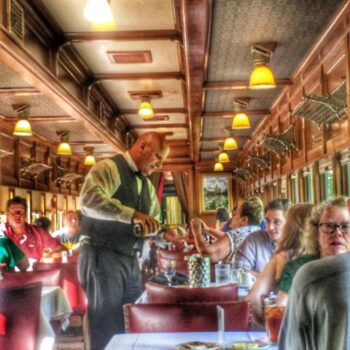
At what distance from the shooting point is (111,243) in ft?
13.1

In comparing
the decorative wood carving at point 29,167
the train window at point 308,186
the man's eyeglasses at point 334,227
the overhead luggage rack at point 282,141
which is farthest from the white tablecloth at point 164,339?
the decorative wood carving at point 29,167

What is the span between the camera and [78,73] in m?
8.31

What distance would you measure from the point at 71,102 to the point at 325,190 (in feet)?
10.7

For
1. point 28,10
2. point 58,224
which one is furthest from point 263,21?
point 58,224

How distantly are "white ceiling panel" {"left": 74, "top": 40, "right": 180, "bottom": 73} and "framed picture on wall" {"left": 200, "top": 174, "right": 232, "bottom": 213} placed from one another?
11.9 meters

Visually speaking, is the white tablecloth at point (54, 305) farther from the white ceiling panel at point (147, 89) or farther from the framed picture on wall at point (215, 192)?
the framed picture on wall at point (215, 192)

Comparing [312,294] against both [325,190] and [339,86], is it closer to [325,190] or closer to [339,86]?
[339,86]

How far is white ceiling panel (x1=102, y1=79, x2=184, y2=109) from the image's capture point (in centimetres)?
927

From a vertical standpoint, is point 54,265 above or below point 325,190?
below

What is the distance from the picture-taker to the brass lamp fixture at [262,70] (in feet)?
20.0

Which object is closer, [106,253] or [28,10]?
[106,253]

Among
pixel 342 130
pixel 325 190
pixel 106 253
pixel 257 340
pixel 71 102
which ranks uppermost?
pixel 71 102

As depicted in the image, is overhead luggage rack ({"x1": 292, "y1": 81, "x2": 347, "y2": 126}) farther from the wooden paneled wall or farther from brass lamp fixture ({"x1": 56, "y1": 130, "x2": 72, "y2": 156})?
brass lamp fixture ({"x1": 56, "y1": 130, "x2": 72, "y2": 156})

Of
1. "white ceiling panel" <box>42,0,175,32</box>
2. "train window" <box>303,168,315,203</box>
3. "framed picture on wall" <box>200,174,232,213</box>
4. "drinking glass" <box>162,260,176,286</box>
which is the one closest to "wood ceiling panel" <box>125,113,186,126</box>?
"train window" <box>303,168,315,203</box>
